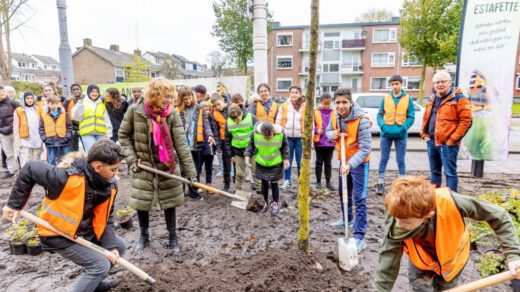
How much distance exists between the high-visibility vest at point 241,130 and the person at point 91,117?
2.55m

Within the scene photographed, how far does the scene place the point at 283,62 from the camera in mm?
40156

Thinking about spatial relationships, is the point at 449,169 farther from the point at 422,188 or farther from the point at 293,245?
the point at 422,188

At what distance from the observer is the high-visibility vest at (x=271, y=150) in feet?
15.3

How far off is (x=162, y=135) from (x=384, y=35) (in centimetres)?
4008

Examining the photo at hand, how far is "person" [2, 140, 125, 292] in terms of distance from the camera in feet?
7.59

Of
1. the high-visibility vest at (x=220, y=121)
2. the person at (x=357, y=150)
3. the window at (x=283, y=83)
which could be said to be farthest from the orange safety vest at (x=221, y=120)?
the window at (x=283, y=83)

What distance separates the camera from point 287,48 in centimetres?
3969

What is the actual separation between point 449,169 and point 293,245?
8.78 ft

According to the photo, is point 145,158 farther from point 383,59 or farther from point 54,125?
point 383,59

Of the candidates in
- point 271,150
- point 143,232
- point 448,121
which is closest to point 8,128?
point 143,232

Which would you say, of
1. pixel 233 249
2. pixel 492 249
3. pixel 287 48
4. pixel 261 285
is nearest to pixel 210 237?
pixel 233 249

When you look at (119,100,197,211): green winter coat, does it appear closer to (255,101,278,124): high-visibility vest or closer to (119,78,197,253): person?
(119,78,197,253): person

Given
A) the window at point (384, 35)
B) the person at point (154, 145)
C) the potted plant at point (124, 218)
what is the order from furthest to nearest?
the window at point (384, 35) < the potted plant at point (124, 218) < the person at point (154, 145)

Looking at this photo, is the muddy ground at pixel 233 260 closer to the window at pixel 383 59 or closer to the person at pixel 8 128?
the person at pixel 8 128
